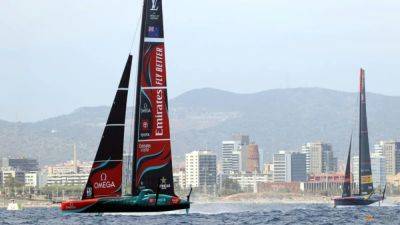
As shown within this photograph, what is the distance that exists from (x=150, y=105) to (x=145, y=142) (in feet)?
6.31

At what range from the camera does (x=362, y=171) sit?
120062mm

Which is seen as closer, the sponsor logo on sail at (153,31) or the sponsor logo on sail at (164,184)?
the sponsor logo on sail at (153,31)

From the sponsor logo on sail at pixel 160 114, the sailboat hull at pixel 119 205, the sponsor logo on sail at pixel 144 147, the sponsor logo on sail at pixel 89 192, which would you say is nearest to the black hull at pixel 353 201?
the sponsor logo on sail at pixel 160 114

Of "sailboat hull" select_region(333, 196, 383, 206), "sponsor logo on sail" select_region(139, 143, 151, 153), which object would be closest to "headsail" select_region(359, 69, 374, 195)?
"sailboat hull" select_region(333, 196, 383, 206)

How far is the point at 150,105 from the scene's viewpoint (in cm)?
6150

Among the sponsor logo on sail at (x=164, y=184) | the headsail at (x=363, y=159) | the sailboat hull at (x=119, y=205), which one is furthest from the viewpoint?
the headsail at (x=363, y=159)

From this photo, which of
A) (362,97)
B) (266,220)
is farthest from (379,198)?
(266,220)

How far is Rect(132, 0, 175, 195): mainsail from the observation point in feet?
201

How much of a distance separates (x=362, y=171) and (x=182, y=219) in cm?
6030

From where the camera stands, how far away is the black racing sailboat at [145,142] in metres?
61.1

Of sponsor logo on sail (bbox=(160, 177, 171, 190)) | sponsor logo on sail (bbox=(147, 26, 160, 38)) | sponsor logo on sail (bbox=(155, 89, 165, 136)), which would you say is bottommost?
sponsor logo on sail (bbox=(160, 177, 171, 190))

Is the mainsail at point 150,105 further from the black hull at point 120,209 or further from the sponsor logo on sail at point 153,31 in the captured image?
the black hull at point 120,209

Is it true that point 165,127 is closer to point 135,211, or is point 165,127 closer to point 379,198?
point 135,211

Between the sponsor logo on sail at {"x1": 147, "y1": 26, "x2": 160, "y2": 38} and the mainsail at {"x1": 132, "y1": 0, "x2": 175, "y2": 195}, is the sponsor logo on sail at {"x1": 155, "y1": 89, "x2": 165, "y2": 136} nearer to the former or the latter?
the mainsail at {"x1": 132, "y1": 0, "x2": 175, "y2": 195}
